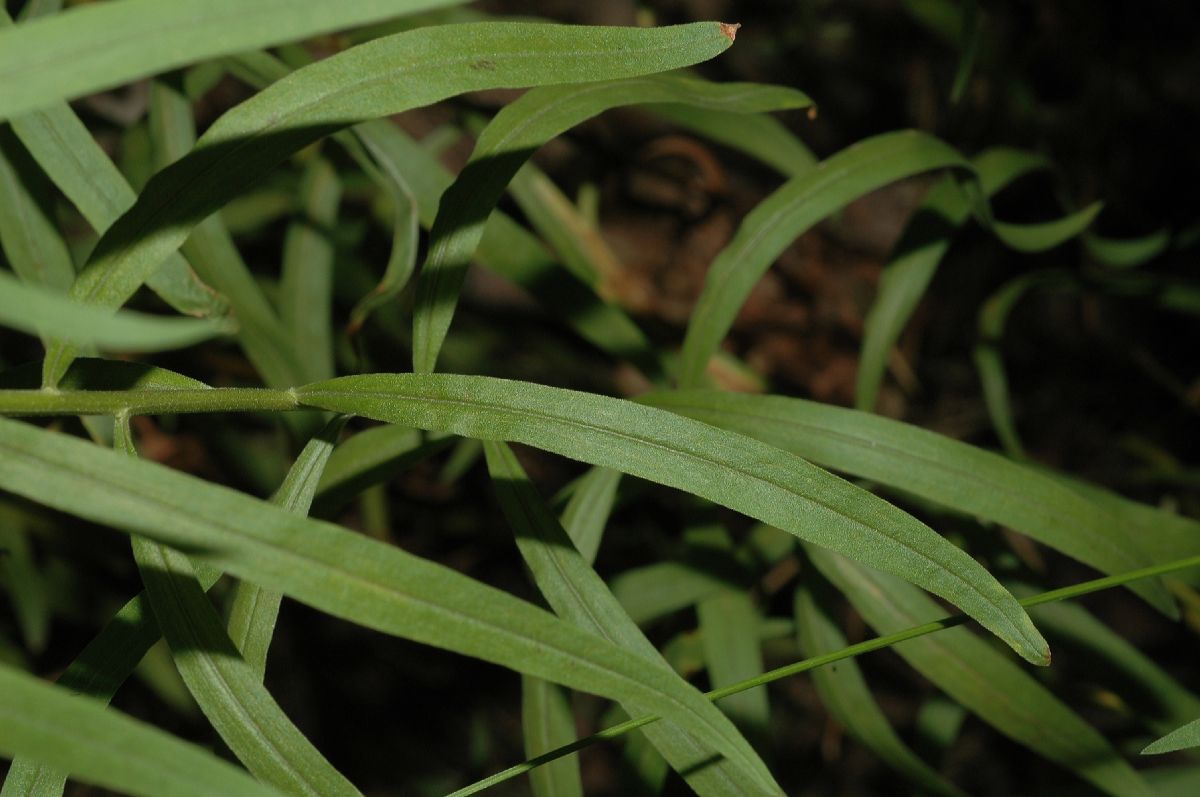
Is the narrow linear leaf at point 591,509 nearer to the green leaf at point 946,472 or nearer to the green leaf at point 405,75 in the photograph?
the green leaf at point 946,472

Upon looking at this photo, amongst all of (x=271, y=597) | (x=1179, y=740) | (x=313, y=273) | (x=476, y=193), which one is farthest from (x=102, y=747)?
(x=313, y=273)

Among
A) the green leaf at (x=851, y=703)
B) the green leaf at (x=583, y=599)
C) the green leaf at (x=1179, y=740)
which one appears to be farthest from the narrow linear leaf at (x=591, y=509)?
the green leaf at (x=1179, y=740)

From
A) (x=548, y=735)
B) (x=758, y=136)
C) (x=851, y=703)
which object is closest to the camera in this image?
(x=548, y=735)

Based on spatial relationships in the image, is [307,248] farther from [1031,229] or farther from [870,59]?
[870,59]

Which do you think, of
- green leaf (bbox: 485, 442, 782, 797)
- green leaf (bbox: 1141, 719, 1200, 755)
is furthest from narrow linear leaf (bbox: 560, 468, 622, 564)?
green leaf (bbox: 1141, 719, 1200, 755)

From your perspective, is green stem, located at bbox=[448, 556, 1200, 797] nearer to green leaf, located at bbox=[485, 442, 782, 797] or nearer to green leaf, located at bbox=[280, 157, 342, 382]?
green leaf, located at bbox=[485, 442, 782, 797]

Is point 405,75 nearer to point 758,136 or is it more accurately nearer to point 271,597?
point 271,597

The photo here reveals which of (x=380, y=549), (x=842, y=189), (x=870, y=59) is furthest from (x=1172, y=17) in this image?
(x=380, y=549)
